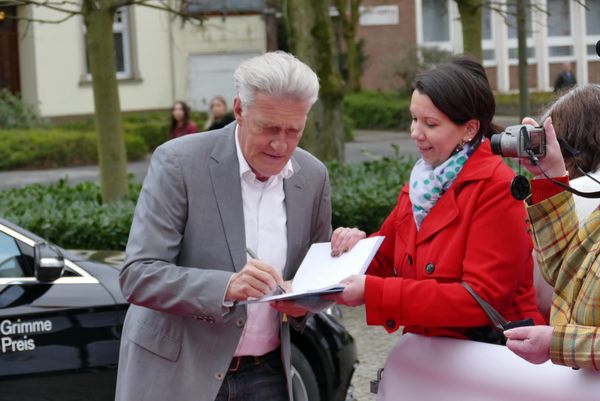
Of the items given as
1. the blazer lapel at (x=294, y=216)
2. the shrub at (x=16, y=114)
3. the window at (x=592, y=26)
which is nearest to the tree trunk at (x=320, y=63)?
the blazer lapel at (x=294, y=216)

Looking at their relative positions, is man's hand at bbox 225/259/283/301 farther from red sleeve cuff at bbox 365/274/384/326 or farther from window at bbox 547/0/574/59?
window at bbox 547/0/574/59

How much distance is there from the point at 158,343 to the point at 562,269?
3.80 feet

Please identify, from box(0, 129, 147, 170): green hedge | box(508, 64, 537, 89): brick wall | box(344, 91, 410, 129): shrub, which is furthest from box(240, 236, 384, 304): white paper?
box(508, 64, 537, 89): brick wall

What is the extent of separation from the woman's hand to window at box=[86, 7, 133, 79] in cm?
2768

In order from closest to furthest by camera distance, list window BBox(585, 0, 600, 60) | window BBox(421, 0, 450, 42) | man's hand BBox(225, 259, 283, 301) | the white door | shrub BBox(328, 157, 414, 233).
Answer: man's hand BBox(225, 259, 283, 301)
shrub BBox(328, 157, 414, 233)
the white door
window BBox(421, 0, 450, 42)
window BBox(585, 0, 600, 60)

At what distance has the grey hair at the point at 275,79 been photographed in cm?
308

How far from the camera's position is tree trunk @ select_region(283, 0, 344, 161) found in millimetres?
11891

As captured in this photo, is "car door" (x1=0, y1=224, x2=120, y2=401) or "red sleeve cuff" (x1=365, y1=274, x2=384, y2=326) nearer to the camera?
"red sleeve cuff" (x1=365, y1=274, x2=384, y2=326)

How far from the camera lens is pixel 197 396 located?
3.17m

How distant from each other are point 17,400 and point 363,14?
34.1 meters

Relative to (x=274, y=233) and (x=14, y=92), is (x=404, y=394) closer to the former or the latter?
(x=274, y=233)

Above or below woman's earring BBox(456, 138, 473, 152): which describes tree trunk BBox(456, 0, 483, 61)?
above

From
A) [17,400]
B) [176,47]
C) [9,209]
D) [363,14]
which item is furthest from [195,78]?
[17,400]

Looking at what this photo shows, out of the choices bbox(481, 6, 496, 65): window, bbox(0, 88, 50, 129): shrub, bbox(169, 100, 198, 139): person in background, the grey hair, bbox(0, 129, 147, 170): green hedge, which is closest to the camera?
the grey hair
